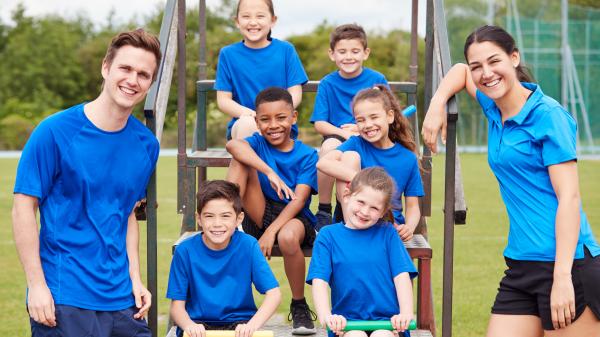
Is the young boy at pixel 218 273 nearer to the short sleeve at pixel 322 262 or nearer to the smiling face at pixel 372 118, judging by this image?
the short sleeve at pixel 322 262

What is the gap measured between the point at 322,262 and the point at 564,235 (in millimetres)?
1029

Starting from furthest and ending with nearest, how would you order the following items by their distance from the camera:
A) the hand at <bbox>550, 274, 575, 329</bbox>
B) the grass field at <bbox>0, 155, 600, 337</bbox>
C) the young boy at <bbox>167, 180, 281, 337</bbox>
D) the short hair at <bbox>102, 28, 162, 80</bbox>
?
the grass field at <bbox>0, 155, 600, 337</bbox>
the young boy at <bbox>167, 180, 281, 337</bbox>
the short hair at <bbox>102, 28, 162, 80</bbox>
the hand at <bbox>550, 274, 575, 329</bbox>

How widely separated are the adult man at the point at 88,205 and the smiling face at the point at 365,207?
2.99 ft

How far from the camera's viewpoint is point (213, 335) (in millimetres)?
3797

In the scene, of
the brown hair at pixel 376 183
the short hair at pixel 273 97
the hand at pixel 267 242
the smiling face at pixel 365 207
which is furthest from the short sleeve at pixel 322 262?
the short hair at pixel 273 97

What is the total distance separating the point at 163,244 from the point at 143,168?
6982 millimetres

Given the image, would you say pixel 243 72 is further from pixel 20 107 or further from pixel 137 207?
pixel 20 107

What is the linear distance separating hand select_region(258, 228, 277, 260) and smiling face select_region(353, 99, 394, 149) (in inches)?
26.4

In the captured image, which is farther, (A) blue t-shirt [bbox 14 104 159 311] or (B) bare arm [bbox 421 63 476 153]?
(B) bare arm [bbox 421 63 476 153]

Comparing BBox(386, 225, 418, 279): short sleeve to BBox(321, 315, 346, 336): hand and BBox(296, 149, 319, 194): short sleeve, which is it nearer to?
BBox(321, 315, 346, 336): hand

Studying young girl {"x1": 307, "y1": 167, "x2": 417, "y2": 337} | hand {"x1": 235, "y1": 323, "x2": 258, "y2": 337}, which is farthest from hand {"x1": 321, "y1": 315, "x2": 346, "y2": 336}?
hand {"x1": 235, "y1": 323, "x2": 258, "y2": 337}

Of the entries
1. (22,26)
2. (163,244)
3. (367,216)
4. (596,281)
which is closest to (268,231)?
(367,216)

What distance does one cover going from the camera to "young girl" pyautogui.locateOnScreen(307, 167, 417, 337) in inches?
159

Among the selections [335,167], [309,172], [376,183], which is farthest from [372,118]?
[376,183]
